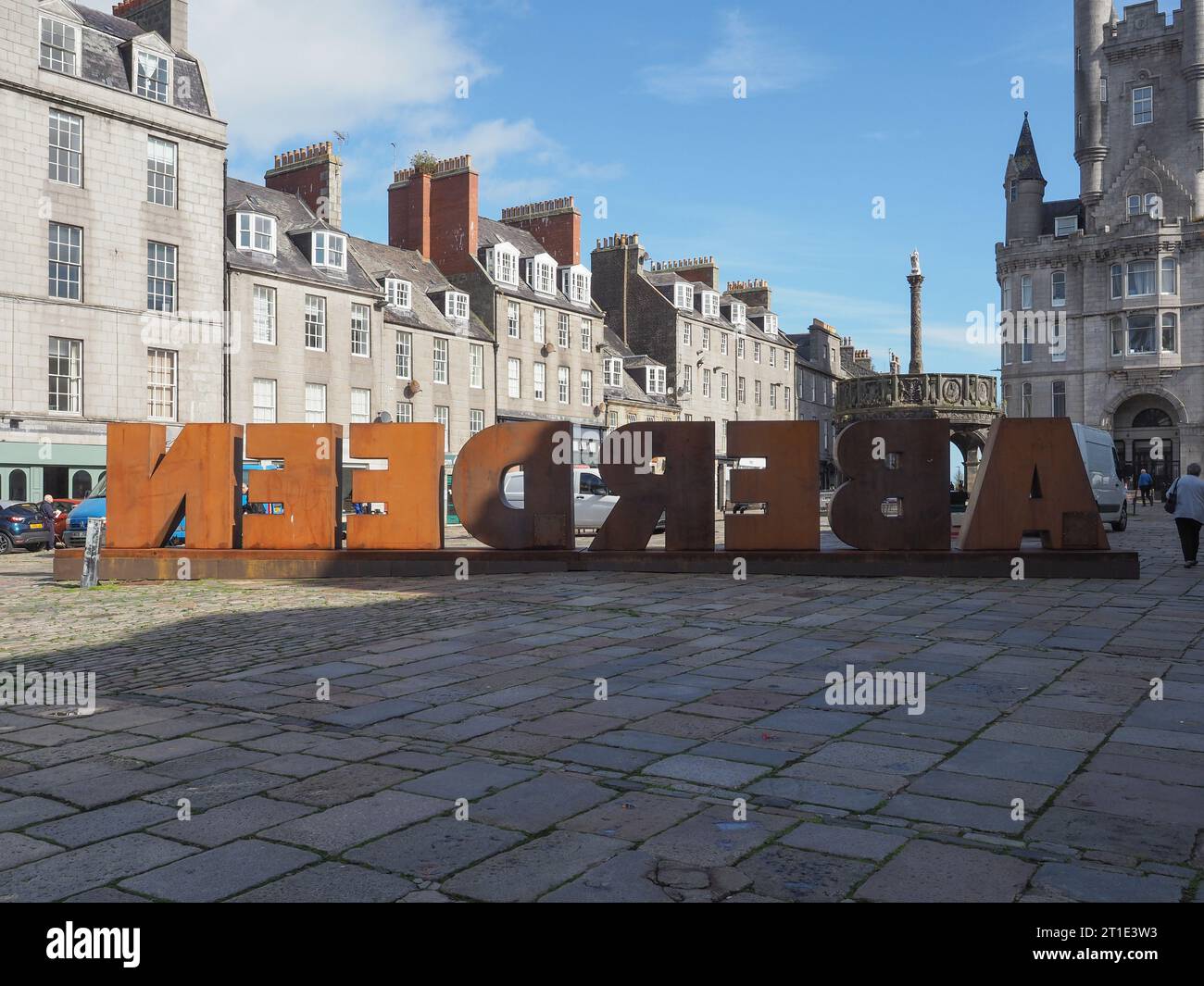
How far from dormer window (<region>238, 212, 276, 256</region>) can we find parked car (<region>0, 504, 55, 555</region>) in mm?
13495

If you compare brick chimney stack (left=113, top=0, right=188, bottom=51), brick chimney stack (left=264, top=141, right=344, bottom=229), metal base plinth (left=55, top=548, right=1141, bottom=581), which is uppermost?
brick chimney stack (left=113, top=0, right=188, bottom=51)

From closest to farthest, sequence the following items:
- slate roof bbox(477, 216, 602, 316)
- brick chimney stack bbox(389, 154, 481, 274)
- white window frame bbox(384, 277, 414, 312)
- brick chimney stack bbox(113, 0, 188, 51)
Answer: brick chimney stack bbox(113, 0, 188, 51) → white window frame bbox(384, 277, 414, 312) → brick chimney stack bbox(389, 154, 481, 274) → slate roof bbox(477, 216, 602, 316)

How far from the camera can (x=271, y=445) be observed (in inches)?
616

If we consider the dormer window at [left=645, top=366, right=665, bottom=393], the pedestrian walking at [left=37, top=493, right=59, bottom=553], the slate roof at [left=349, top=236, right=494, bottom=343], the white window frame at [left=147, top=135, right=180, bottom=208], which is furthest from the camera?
the dormer window at [left=645, top=366, right=665, bottom=393]

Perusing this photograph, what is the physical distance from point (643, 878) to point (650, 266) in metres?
60.9

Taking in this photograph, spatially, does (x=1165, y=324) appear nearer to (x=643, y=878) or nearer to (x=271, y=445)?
(x=271, y=445)

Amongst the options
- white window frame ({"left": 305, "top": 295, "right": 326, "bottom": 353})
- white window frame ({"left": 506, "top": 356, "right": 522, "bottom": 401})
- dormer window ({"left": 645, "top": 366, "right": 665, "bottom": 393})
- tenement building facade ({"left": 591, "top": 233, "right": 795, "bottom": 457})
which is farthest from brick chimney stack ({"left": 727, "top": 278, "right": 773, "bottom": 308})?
white window frame ({"left": 305, "top": 295, "right": 326, "bottom": 353})

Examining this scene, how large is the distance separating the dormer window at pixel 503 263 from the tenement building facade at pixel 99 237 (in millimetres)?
13928

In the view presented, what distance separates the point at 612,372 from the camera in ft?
180

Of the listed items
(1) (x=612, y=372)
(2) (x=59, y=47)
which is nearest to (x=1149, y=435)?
(1) (x=612, y=372)

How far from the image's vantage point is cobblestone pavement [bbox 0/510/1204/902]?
386 cm

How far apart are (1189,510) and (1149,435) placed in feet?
149

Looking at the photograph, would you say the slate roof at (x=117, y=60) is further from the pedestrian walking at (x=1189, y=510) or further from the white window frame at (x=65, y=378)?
the pedestrian walking at (x=1189, y=510)

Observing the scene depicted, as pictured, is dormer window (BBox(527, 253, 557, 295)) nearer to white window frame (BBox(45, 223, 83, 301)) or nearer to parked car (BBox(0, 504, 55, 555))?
white window frame (BBox(45, 223, 83, 301))
